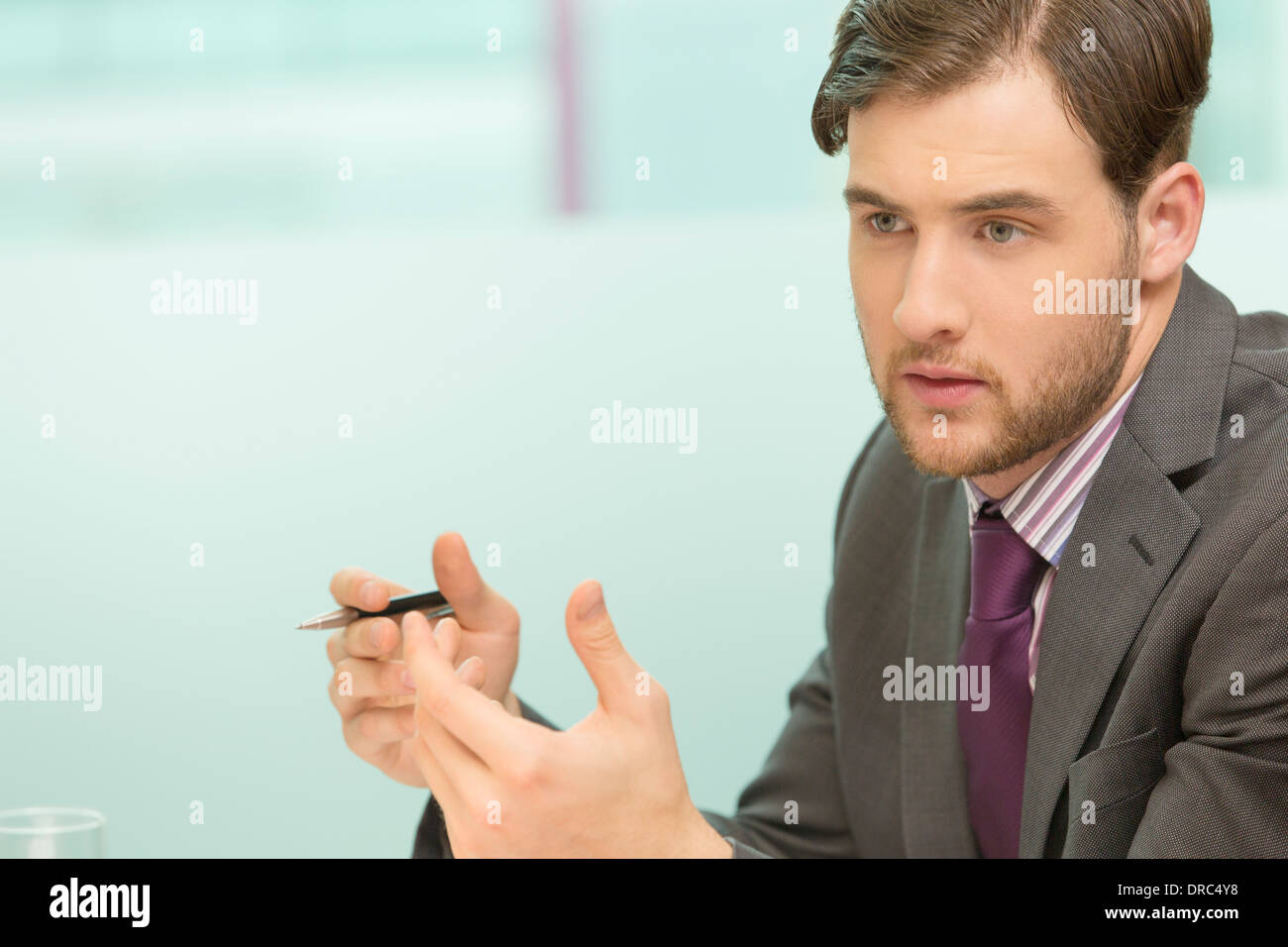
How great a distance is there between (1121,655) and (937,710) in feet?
0.89

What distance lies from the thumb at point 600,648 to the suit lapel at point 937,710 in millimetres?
587

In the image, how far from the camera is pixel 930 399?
1.35 meters

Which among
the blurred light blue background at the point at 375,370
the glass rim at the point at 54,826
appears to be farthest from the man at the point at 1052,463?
the blurred light blue background at the point at 375,370

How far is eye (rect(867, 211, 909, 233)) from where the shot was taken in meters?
1.36

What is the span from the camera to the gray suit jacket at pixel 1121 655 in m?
1.14

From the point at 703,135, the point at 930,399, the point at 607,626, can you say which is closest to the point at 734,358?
the point at 703,135

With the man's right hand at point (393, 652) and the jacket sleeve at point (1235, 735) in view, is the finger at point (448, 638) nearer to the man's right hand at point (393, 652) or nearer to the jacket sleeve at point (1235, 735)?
the man's right hand at point (393, 652)

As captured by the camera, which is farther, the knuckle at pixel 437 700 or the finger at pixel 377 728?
the finger at pixel 377 728

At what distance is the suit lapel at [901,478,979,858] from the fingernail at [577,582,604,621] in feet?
2.06

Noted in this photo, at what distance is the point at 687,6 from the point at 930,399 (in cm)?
143

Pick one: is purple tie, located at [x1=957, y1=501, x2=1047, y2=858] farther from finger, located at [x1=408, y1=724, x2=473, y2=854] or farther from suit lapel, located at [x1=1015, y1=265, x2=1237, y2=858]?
finger, located at [x1=408, y1=724, x2=473, y2=854]

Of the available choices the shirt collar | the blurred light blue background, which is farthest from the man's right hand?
the blurred light blue background

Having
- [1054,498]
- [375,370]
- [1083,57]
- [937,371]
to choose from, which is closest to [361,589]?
[937,371]

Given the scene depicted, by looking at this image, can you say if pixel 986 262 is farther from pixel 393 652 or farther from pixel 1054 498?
pixel 393 652
